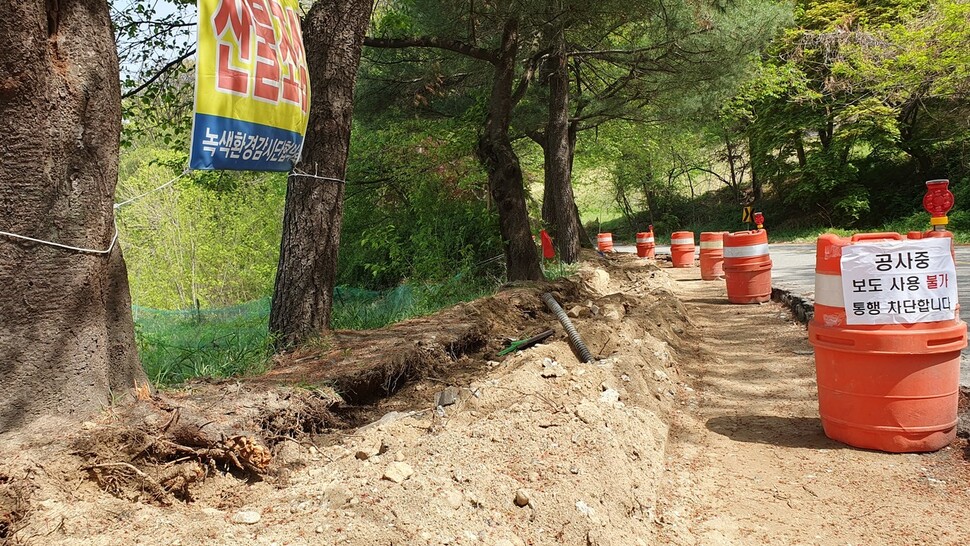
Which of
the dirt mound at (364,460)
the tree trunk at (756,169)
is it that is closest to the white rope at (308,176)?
the dirt mound at (364,460)

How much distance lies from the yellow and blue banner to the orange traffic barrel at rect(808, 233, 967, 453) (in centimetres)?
356

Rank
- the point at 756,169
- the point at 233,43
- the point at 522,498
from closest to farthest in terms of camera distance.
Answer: the point at 522,498, the point at 233,43, the point at 756,169

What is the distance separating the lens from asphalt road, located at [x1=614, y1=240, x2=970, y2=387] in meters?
7.57

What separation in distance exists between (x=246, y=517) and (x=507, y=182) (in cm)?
871

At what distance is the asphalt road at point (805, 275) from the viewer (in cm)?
757

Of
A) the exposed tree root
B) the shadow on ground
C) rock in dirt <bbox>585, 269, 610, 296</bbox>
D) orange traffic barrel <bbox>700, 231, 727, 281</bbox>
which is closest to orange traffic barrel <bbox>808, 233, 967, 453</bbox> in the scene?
the shadow on ground

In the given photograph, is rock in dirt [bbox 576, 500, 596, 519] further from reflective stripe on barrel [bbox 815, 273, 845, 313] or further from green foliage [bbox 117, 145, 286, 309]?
green foliage [bbox 117, 145, 286, 309]

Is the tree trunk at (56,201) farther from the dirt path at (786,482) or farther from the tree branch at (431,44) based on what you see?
the tree branch at (431,44)

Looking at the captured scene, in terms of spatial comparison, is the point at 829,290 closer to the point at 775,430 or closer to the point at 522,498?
the point at 775,430

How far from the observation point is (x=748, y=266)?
9.85 metres

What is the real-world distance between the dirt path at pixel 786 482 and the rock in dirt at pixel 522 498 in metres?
0.69

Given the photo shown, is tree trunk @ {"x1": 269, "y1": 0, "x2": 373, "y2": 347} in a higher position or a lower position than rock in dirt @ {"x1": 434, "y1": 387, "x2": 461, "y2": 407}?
higher

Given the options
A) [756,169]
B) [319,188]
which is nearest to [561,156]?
[319,188]

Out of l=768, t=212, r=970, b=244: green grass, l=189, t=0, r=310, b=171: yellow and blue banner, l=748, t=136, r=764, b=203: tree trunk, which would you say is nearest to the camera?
l=189, t=0, r=310, b=171: yellow and blue banner
